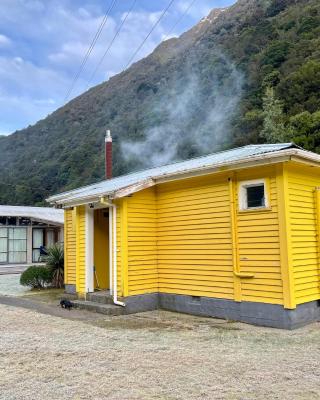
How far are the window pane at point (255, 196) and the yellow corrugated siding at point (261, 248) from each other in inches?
7.1

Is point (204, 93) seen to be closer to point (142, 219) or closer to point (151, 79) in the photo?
point (151, 79)

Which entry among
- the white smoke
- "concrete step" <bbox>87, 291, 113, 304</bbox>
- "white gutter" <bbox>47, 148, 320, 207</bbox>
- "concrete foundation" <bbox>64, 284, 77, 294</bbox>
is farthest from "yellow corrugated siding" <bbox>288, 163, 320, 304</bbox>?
the white smoke

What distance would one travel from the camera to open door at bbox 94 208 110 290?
11.1m

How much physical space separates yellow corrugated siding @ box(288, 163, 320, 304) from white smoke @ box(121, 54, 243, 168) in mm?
30664

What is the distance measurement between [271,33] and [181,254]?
45.3 metres

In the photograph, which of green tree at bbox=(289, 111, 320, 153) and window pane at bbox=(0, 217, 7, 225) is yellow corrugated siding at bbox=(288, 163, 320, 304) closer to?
window pane at bbox=(0, 217, 7, 225)

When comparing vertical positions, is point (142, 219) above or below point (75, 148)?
below

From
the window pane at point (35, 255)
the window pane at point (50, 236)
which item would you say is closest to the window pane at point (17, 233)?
the window pane at point (35, 255)

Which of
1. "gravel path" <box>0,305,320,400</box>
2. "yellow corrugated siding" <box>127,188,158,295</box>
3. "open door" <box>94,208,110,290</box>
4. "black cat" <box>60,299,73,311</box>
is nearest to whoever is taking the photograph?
"gravel path" <box>0,305,320,400</box>

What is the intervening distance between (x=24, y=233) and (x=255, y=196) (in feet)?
57.5

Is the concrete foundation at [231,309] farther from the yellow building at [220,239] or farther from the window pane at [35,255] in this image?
the window pane at [35,255]

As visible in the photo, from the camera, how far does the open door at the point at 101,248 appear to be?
36.4ft

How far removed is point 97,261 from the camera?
11094 mm

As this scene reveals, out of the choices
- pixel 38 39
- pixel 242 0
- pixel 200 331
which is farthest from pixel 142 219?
pixel 242 0
